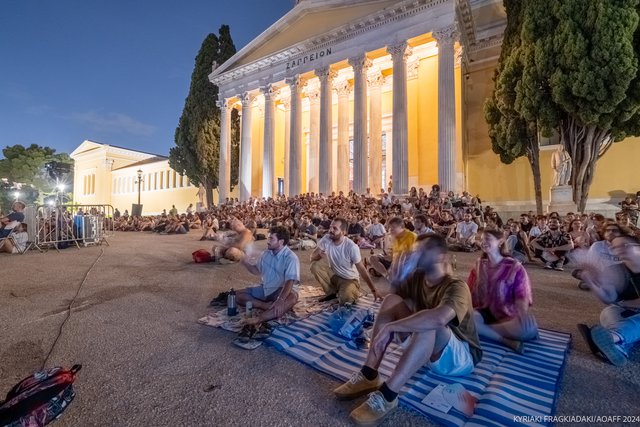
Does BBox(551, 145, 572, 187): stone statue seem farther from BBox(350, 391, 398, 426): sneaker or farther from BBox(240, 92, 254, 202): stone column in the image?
BBox(240, 92, 254, 202): stone column

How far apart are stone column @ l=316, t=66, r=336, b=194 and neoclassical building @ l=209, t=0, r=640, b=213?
0.06m

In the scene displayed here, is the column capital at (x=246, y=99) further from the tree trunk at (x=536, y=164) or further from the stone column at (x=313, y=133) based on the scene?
the tree trunk at (x=536, y=164)

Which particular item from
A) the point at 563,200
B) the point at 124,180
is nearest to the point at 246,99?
the point at 563,200

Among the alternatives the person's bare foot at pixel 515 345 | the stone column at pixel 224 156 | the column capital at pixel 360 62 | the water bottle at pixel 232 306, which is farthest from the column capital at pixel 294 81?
the person's bare foot at pixel 515 345

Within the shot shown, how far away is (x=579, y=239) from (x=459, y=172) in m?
8.31

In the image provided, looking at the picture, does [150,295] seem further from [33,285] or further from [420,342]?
[420,342]

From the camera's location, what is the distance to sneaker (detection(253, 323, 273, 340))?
3.09m

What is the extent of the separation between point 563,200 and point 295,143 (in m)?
13.1

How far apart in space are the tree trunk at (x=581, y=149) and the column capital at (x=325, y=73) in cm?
1120

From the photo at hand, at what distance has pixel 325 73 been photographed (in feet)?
57.2

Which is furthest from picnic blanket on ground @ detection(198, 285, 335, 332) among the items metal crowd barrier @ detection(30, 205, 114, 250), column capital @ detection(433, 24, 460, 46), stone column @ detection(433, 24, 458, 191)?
column capital @ detection(433, 24, 460, 46)

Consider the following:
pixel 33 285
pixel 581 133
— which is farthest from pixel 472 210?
pixel 33 285

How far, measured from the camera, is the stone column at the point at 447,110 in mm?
13430

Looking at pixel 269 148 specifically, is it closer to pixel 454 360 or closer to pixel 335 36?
pixel 335 36
